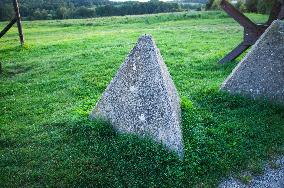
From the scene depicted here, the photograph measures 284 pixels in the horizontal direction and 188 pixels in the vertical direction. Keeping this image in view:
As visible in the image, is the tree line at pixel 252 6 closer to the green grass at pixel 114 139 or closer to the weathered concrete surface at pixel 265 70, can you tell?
the green grass at pixel 114 139

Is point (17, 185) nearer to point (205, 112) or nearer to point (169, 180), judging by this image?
point (169, 180)

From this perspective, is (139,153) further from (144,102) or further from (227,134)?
(227,134)

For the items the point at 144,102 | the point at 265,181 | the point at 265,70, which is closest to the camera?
the point at 265,181

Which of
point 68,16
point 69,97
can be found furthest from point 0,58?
point 68,16

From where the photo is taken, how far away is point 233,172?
5559mm

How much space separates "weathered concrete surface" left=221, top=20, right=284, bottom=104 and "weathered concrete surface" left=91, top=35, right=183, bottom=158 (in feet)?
8.59

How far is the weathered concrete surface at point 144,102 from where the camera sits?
19.6 ft

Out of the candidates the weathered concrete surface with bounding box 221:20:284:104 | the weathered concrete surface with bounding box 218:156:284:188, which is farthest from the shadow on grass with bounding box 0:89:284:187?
the weathered concrete surface with bounding box 221:20:284:104

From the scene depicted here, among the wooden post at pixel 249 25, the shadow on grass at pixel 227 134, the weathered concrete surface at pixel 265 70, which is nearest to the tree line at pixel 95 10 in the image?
the wooden post at pixel 249 25

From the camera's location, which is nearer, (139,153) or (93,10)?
(139,153)

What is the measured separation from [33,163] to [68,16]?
50096mm

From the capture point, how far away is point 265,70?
25.8 feet

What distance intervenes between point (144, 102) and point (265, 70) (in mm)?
3609

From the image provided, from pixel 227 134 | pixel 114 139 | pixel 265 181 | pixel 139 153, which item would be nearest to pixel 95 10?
pixel 114 139
